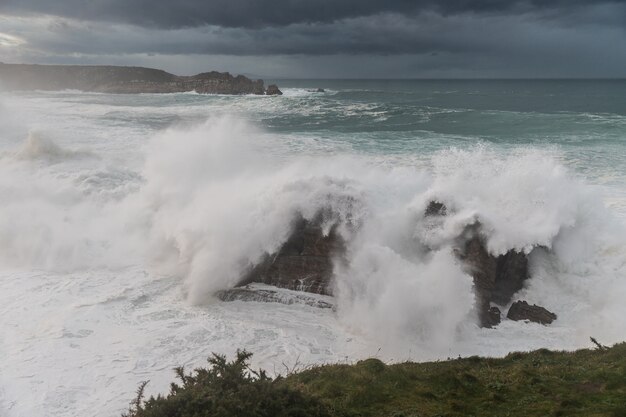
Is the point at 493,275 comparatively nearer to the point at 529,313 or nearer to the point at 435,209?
the point at 529,313

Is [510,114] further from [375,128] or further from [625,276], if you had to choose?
[625,276]

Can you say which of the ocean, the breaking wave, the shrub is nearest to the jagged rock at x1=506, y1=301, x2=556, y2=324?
the ocean

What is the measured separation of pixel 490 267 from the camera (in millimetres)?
12227

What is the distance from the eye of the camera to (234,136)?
23812 mm

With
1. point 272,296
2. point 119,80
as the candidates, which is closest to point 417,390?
point 272,296

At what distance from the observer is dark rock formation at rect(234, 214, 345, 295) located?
12.4 meters

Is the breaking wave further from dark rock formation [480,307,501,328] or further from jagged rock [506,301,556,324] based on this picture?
jagged rock [506,301,556,324]

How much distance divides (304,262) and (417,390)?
593cm

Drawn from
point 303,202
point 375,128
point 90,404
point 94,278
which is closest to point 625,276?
point 303,202

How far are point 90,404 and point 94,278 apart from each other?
5644 mm

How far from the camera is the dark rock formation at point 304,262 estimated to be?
490 inches

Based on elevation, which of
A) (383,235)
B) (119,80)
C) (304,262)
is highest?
(119,80)

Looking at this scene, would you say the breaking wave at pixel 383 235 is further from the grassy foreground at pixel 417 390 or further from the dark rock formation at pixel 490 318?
the grassy foreground at pixel 417 390

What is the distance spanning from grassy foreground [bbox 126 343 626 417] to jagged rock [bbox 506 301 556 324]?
2.37m
